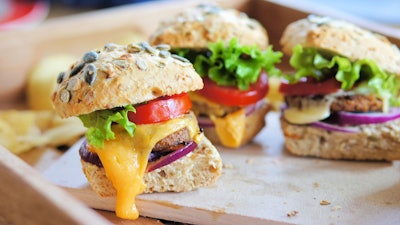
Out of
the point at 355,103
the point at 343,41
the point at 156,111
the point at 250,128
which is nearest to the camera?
the point at 156,111

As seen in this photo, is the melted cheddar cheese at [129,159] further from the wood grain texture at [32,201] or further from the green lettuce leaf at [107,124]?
the wood grain texture at [32,201]

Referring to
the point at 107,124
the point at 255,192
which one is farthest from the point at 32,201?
the point at 255,192

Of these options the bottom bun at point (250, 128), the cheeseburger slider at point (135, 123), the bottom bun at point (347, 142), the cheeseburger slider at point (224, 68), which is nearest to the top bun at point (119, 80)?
the cheeseburger slider at point (135, 123)

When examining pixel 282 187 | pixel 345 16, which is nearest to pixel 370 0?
pixel 345 16

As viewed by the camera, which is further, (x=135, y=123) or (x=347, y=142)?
(x=347, y=142)

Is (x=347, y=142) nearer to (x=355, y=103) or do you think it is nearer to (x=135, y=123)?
(x=355, y=103)

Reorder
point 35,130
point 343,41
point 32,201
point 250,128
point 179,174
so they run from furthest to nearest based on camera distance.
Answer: point 35,130
point 250,128
point 343,41
point 179,174
point 32,201

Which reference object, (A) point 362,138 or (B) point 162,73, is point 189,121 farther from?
(A) point 362,138

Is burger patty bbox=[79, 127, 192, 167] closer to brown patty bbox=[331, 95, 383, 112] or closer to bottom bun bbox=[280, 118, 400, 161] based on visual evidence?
bottom bun bbox=[280, 118, 400, 161]
